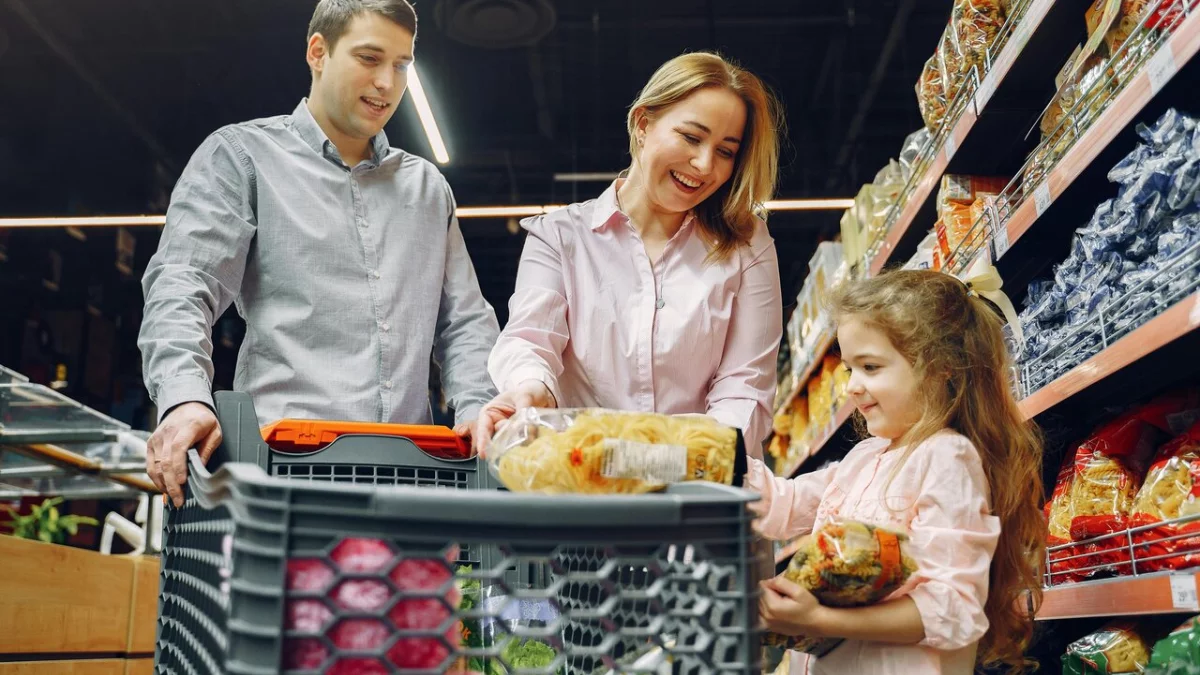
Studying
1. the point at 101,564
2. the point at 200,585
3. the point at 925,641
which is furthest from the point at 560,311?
the point at 101,564

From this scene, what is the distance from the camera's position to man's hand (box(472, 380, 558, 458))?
132 cm

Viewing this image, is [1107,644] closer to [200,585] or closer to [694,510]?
[694,510]

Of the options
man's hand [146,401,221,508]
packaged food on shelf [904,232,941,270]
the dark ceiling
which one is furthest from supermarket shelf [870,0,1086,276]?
the dark ceiling

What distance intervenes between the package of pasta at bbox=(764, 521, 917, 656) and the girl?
3.2 inches

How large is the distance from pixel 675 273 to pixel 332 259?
574mm

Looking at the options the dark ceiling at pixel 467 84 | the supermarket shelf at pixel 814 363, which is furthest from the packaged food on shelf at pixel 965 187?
the dark ceiling at pixel 467 84

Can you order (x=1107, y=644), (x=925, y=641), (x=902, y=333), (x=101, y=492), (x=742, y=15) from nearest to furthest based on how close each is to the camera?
1. (x=925, y=641)
2. (x=902, y=333)
3. (x=1107, y=644)
4. (x=101, y=492)
5. (x=742, y=15)

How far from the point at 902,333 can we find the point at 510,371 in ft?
1.93

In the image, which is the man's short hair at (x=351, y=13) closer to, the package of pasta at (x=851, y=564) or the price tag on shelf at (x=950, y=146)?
the package of pasta at (x=851, y=564)

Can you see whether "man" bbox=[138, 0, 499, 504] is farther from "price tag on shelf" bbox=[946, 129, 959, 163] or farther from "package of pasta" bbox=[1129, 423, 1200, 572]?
"price tag on shelf" bbox=[946, 129, 959, 163]

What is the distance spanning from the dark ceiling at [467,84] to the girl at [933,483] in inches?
181

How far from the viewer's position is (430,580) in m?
0.76

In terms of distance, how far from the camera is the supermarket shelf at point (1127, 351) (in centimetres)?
139

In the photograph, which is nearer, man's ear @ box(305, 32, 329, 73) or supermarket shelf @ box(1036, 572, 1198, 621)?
supermarket shelf @ box(1036, 572, 1198, 621)
